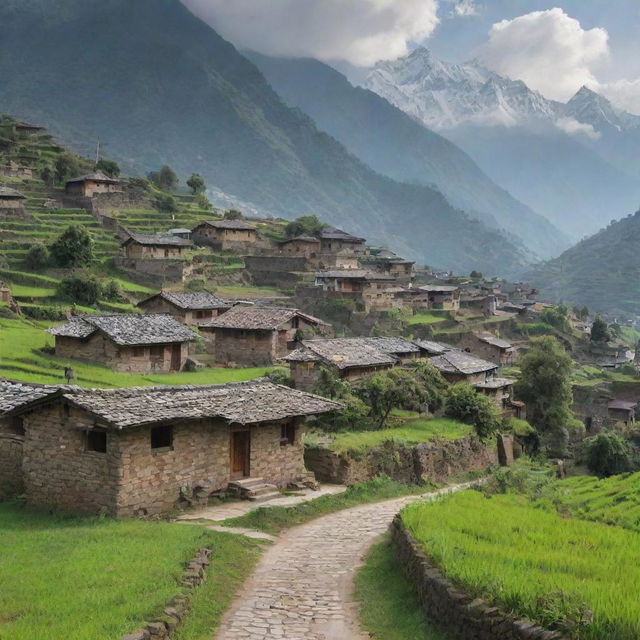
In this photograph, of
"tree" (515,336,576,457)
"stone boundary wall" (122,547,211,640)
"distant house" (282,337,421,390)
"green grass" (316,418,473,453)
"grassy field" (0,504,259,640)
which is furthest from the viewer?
"tree" (515,336,576,457)

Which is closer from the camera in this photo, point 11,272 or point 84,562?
point 84,562

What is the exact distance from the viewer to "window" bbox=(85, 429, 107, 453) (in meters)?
18.9

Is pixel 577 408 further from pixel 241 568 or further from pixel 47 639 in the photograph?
pixel 47 639

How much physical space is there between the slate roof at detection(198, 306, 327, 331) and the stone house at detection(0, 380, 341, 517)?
2320 centimetres

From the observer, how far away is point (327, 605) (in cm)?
1302

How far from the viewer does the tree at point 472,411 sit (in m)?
36.6

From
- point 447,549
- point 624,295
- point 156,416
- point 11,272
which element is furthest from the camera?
point 624,295

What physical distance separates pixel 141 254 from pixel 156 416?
50.1 m

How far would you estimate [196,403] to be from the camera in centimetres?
2080

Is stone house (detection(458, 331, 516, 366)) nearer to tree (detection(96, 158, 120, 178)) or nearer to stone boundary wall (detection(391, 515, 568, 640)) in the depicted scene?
tree (detection(96, 158, 120, 178))

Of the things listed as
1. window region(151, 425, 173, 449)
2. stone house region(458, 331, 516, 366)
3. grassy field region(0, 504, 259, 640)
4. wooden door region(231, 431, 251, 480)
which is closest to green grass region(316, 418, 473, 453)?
wooden door region(231, 431, 251, 480)

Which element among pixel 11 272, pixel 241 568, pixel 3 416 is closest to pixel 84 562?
pixel 241 568

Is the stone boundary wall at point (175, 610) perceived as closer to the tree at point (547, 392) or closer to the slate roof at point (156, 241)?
the tree at point (547, 392)

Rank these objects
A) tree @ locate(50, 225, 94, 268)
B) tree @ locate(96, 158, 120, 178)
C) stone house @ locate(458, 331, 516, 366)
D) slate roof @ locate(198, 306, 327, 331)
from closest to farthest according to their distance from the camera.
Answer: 1. slate roof @ locate(198, 306, 327, 331)
2. tree @ locate(50, 225, 94, 268)
3. stone house @ locate(458, 331, 516, 366)
4. tree @ locate(96, 158, 120, 178)
